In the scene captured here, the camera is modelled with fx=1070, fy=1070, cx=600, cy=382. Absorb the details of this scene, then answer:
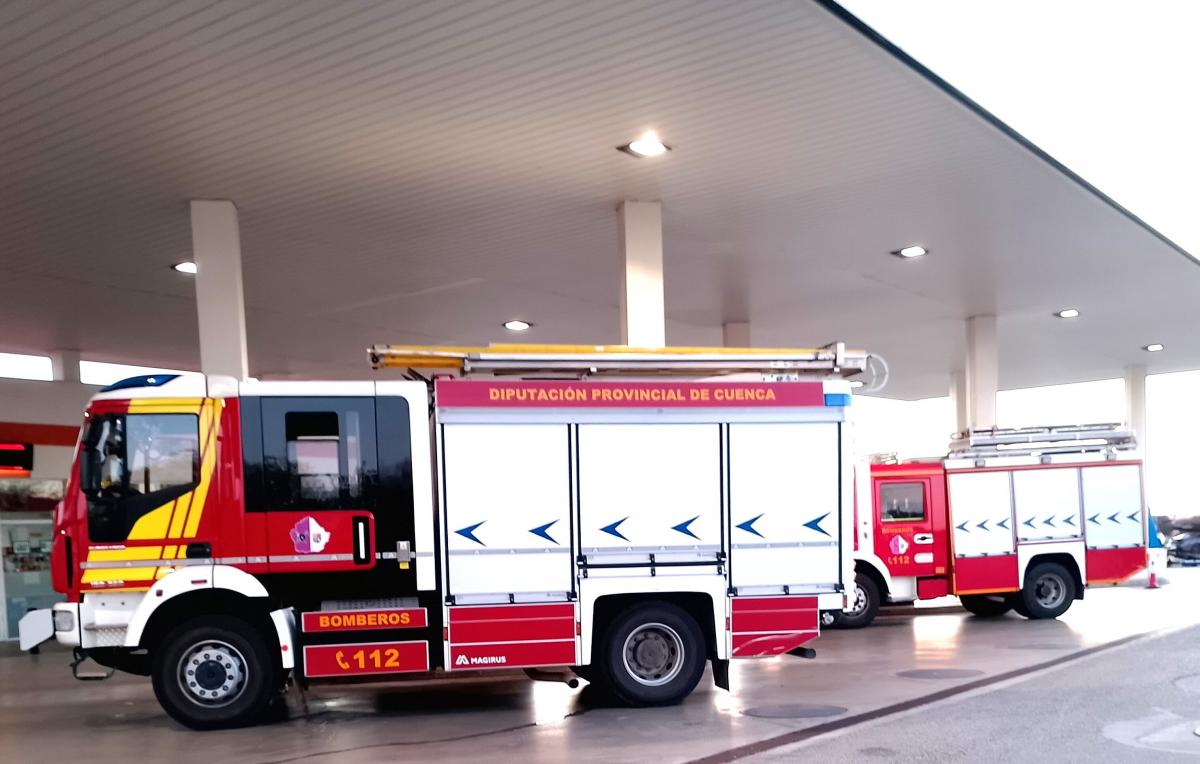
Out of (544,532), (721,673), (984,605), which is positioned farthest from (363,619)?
(984,605)

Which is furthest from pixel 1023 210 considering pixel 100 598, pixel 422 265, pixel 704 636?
pixel 100 598

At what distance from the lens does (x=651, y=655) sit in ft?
31.7

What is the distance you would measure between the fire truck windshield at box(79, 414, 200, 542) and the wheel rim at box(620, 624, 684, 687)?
4080mm

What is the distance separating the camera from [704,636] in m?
9.76

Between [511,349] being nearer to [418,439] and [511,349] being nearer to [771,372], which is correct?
[418,439]

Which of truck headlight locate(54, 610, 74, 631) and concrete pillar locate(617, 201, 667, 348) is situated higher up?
concrete pillar locate(617, 201, 667, 348)

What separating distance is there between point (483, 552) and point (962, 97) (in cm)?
597

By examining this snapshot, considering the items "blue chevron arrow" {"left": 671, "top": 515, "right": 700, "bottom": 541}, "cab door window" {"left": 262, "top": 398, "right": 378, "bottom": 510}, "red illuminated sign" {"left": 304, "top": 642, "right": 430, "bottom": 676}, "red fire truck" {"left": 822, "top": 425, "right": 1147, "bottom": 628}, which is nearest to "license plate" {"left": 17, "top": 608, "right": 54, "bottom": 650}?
"cab door window" {"left": 262, "top": 398, "right": 378, "bottom": 510}

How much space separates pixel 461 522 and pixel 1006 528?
10.2 metres

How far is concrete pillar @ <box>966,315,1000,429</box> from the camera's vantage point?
2077cm

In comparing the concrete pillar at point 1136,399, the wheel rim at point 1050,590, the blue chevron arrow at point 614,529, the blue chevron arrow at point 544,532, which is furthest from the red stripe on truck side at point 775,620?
the concrete pillar at point 1136,399

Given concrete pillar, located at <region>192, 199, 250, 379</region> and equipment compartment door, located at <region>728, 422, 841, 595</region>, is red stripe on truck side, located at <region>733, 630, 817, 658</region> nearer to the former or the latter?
equipment compartment door, located at <region>728, 422, 841, 595</region>

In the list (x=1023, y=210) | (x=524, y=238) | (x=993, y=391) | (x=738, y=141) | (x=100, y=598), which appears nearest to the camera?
(x=100, y=598)

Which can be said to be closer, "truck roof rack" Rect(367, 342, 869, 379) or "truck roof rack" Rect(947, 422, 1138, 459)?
"truck roof rack" Rect(367, 342, 869, 379)
